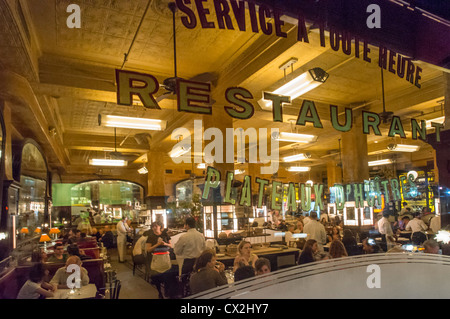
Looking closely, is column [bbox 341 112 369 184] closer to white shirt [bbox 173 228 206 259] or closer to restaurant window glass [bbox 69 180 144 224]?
white shirt [bbox 173 228 206 259]

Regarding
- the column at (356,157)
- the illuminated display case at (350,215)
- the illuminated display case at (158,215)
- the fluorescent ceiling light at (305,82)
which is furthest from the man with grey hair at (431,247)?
the illuminated display case at (158,215)

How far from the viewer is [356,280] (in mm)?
3395

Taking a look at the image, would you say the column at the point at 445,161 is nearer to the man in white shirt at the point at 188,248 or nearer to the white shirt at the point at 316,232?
the white shirt at the point at 316,232

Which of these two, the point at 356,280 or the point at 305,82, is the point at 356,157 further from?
the point at 356,280

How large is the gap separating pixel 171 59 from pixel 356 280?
478 centimetres

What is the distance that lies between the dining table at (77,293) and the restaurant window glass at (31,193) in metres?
3.89

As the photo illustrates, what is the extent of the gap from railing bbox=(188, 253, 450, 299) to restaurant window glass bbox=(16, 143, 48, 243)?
662cm

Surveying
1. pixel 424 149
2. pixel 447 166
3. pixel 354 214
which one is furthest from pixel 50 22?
pixel 424 149

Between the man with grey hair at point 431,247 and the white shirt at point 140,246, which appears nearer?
the man with grey hair at point 431,247

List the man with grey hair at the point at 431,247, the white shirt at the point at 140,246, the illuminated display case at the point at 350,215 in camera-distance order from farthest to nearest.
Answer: the illuminated display case at the point at 350,215
the white shirt at the point at 140,246
the man with grey hair at the point at 431,247

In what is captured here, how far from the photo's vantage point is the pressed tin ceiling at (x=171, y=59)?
4.77 meters

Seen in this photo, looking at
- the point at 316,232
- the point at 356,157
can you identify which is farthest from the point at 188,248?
the point at 356,157

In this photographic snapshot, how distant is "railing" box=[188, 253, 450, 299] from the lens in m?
2.97
